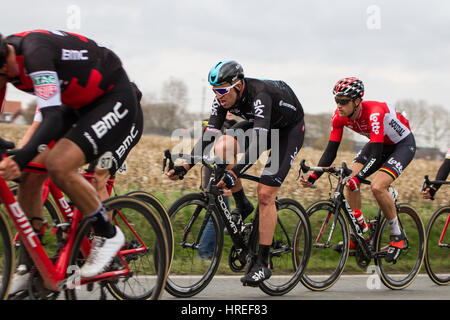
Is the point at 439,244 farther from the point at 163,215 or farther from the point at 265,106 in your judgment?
the point at 163,215

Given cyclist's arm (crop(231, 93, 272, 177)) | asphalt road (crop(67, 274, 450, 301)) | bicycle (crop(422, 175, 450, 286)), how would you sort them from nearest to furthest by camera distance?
1. cyclist's arm (crop(231, 93, 272, 177))
2. asphalt road (crop(67, 274, 450, 301))
3. bicycle (crop(422, 175, 450, 286))

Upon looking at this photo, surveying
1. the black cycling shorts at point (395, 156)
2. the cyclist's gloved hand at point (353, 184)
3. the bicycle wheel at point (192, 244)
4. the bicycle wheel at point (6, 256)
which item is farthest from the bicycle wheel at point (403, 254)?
the bicycle wheel at point (6, 256)

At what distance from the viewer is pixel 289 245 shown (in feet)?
19.9

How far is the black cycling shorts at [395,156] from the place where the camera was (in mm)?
6691

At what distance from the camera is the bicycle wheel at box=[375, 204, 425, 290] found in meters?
6.75

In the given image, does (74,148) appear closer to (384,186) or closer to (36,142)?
(36,142)

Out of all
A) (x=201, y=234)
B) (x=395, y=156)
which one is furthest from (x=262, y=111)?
(x=395, y=156)

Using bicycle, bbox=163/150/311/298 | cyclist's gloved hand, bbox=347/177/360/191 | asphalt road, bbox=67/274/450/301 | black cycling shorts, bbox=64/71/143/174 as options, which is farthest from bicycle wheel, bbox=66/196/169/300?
cyclist's gloved hand, bbox=347/177/360/191

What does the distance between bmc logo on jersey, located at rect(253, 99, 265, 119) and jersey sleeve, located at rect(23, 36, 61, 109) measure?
2.29 metres

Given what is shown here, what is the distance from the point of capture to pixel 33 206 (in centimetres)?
394

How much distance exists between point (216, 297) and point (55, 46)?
9.20ft

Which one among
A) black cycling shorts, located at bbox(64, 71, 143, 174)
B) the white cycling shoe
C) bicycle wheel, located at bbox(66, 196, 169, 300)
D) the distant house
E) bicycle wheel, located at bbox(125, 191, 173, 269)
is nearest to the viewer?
black cycling shorts, located at bbox(64, 71, 143, 174)

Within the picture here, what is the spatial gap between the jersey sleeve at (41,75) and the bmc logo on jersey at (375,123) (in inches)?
162

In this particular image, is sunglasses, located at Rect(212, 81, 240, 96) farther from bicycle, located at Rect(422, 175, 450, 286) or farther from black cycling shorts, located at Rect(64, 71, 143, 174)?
→ bicycle, located at Rect(422, 175, 450, 286)
